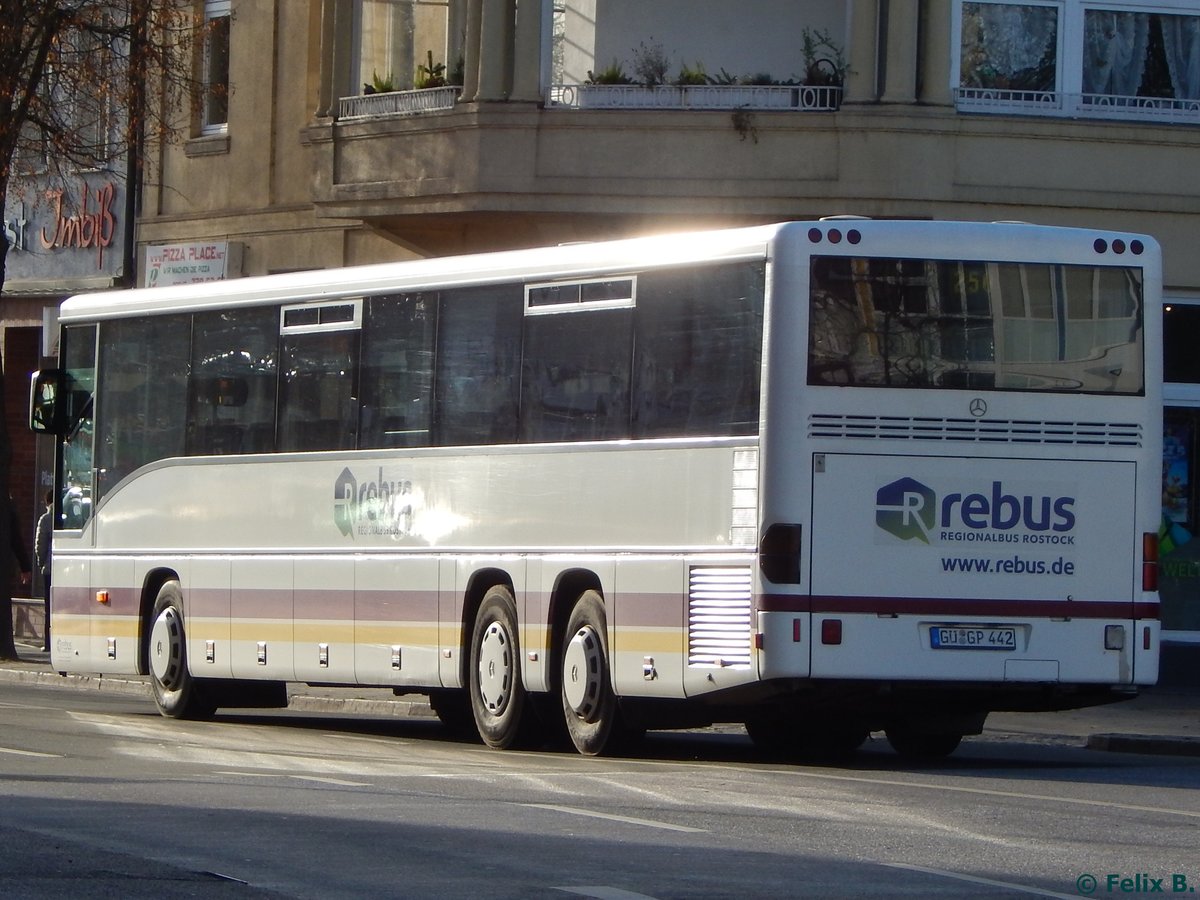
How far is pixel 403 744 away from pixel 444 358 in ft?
9.19

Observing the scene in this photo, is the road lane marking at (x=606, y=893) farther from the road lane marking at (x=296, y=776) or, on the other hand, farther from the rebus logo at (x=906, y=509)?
the rebus logo at (x=906, y=509)

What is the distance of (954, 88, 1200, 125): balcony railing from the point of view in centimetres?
2380

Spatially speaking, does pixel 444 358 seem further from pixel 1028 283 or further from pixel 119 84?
pixel 119 84

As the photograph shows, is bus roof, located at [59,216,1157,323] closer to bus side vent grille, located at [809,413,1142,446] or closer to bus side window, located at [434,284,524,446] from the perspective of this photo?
bus side window, located at [434,284,524,446]

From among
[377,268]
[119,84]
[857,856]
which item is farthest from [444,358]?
[119,84]

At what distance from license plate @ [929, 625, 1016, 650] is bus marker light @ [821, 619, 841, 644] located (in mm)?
616

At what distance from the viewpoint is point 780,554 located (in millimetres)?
14000

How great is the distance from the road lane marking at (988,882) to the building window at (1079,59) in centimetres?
1537

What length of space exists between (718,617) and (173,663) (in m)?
7.03

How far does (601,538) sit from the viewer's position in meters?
15.4

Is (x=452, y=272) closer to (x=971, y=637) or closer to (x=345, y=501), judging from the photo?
(x=345, y=501)

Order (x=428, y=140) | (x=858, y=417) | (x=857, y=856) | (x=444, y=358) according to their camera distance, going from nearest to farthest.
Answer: (x=857, y=856)
(x=858, y=417)
(x=444, y=358)
(x=428, y=140)

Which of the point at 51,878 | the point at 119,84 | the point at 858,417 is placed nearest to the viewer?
the point at 51,878

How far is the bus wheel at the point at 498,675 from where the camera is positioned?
16172 millimetres
